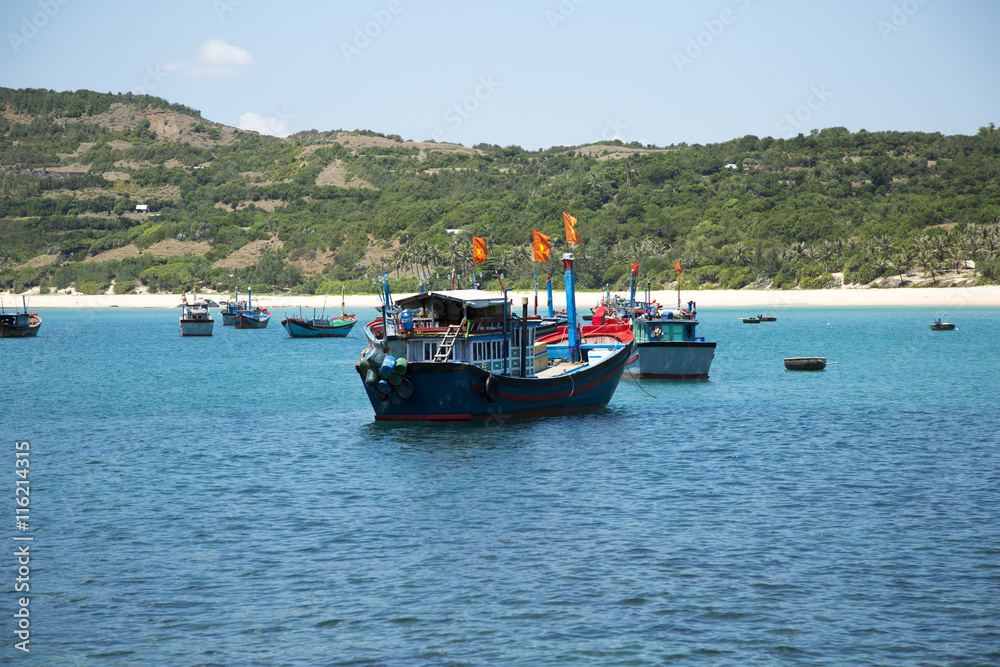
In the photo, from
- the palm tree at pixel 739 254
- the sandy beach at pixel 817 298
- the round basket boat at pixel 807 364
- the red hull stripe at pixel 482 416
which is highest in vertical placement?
the palm tree at pixel 739 254

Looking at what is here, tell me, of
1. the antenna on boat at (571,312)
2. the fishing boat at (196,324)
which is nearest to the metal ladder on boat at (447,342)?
the antenna on boat at (571,312)

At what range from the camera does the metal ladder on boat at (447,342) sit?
99.8ft

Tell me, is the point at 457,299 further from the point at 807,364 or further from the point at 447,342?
the point at 807,364

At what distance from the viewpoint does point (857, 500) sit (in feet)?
68.3

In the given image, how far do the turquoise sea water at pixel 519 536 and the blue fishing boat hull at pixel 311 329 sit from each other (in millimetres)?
57288

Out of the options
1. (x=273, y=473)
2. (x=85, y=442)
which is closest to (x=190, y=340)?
(x=85, y=442)

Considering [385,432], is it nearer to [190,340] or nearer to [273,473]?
[273,473]

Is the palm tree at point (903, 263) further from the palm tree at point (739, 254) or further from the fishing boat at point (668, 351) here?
the fishing boat at point (668, 351)

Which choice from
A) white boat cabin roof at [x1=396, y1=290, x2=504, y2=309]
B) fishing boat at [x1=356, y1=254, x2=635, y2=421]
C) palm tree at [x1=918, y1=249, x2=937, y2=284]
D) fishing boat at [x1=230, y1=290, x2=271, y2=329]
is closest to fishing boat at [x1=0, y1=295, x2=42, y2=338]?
fishing boat at [x1=230, y1=290, x2=271, y2=329]

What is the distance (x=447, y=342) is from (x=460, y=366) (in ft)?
4.82

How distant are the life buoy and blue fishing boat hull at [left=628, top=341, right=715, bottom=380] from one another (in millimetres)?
16740

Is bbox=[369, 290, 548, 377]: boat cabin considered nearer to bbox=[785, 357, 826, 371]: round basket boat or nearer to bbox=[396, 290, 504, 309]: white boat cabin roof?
bbox=[396, 290, 504, 309]: white boat cabin roof

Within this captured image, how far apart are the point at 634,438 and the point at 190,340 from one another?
77083 mm

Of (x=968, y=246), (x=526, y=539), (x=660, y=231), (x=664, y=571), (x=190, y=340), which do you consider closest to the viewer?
(x=664, y=571)
